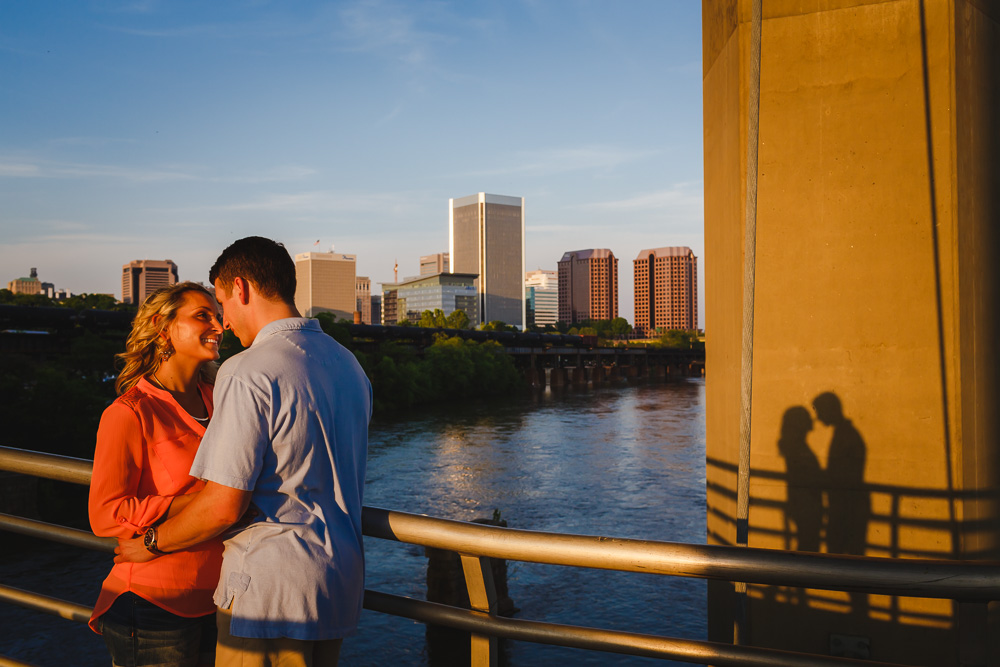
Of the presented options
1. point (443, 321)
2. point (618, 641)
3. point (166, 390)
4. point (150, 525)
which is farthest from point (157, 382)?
point (443, 321)

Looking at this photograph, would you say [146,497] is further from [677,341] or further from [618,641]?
[677,341]

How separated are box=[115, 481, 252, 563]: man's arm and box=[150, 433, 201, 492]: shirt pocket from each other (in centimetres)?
18

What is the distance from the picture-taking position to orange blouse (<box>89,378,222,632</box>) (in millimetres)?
2293

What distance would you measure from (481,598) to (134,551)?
3.50 feet

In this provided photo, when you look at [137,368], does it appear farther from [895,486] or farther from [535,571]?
[535,571]

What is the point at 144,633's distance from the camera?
2.36 m

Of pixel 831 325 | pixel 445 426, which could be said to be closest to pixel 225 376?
pixel 831 325

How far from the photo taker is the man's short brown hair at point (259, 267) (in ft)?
7.58

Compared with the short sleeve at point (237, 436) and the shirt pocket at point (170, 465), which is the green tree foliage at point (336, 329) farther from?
the short sleeve at point (237, 436)

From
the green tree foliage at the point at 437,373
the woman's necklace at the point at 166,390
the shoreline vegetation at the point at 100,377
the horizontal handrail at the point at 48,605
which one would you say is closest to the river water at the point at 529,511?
the green tree foliage at the point at 437,373

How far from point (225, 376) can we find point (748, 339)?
3236mm

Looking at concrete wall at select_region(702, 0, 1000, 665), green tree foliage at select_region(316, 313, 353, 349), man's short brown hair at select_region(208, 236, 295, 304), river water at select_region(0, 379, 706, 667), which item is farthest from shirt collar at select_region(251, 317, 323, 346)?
green tree foliage at select_region(316, 313, 353, 349)

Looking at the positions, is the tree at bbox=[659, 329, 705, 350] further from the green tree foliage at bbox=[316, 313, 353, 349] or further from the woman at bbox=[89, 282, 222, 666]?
the woman at bbox=[89, 282, 222, 666]

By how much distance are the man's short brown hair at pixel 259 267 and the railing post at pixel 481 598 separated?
3.21 ft
